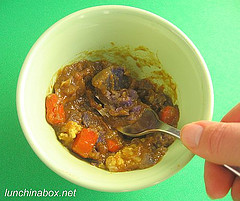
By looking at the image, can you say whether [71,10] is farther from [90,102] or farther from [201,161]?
[201,161]

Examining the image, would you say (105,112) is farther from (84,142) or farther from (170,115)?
(170,115)

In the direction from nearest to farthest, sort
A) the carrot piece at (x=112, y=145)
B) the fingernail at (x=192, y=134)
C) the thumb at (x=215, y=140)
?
the thumb at (x=215, y=140), the fingernail at (x=192, y=134), the carrot piece at (x=112, y=145)

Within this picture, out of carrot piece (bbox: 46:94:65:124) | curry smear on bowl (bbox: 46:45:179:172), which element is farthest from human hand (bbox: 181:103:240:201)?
carrot piece (bbox: 46:94:65:124)

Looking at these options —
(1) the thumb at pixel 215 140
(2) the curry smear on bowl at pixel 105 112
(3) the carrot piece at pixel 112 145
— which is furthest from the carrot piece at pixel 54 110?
(1) the thumb at pixel 215 140

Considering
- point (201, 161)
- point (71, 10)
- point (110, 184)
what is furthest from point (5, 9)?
point (201, 161)

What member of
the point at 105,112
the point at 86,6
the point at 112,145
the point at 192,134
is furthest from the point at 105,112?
the point at 86,6

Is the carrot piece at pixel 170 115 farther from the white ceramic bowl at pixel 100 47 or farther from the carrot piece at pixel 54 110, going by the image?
the carrot piece at pixel 54 110

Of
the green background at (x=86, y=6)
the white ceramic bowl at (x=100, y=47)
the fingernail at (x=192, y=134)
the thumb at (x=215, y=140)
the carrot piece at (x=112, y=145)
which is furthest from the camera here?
the green background at (x=86, y=6)
